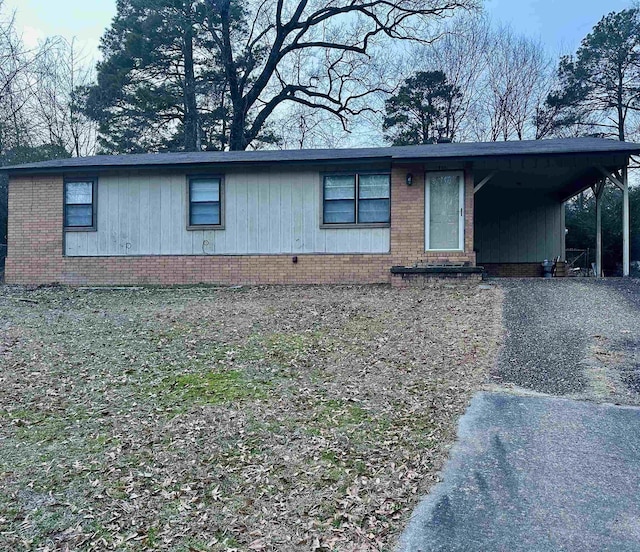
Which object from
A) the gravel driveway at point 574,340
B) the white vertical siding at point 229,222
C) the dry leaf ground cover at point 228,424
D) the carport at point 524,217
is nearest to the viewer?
the dry leaf ground cover at point 228,424

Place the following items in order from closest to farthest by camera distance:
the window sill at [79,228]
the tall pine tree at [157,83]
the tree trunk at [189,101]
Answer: the window sill at [79,228] < the tall pine tree at [157,83] < the tree trunk at [189,101]

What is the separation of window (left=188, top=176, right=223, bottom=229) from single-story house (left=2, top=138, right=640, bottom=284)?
22mm

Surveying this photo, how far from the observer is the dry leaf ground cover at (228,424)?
3.09m

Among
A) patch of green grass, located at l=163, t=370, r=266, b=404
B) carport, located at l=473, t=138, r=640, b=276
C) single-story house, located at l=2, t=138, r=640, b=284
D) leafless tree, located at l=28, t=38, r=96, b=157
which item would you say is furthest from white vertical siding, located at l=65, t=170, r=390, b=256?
leafless tree, located at l=28, t=38, r=96, b=157

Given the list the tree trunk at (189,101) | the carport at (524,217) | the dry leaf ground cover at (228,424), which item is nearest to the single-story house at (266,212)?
the carport at (524,217)

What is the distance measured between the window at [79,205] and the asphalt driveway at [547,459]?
31.1 ft

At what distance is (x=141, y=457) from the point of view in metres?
3.83

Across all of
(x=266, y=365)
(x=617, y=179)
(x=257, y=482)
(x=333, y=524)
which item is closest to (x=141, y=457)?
(x=257, y=482)

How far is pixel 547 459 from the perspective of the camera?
3.79m

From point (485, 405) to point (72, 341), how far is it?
513 cm

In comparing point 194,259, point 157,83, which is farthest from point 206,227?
point 157,83

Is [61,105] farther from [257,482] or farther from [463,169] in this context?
[257,482]

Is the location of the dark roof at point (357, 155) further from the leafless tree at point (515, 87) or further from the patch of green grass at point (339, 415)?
the leafless tree at point (515, 87)

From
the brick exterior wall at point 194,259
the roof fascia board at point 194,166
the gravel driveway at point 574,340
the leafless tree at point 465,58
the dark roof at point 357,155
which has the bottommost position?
the gravel driveway at point 574,340
